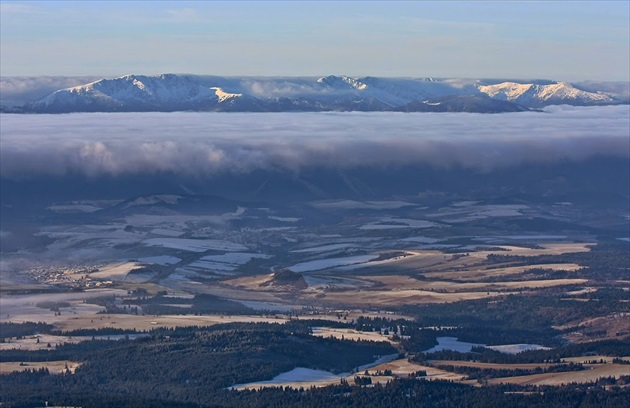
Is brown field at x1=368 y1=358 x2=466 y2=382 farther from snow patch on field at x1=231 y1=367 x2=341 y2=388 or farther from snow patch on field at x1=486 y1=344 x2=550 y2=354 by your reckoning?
snow patch on field at x1=486 y1=344 x2=550 y2=354

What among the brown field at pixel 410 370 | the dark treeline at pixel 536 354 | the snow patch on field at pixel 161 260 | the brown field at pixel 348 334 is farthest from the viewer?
the snow patch on field at pixel 161 260

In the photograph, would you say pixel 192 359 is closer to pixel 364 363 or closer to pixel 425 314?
pixel 364 363

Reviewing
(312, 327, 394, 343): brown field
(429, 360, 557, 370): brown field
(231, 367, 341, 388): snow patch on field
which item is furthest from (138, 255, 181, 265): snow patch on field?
(231, 367, 341, 388): snow patch on field

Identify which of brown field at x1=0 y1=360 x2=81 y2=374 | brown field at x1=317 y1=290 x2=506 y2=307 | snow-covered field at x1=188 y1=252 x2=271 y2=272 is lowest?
snow-covered field at x1=188 y1=252 x2=271 y2=272

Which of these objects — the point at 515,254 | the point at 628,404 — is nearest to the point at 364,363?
the point at 628,404

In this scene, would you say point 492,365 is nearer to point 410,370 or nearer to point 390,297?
point 410,370

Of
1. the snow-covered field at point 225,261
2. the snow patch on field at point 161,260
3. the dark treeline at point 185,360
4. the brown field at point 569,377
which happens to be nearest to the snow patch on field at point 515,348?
the dark treeline at point 185,360

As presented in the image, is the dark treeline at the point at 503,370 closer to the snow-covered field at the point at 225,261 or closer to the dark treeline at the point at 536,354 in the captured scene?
the dark treeline at the point at 536,354

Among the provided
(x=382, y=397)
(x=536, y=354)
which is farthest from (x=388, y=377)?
(x=536, y=354)
